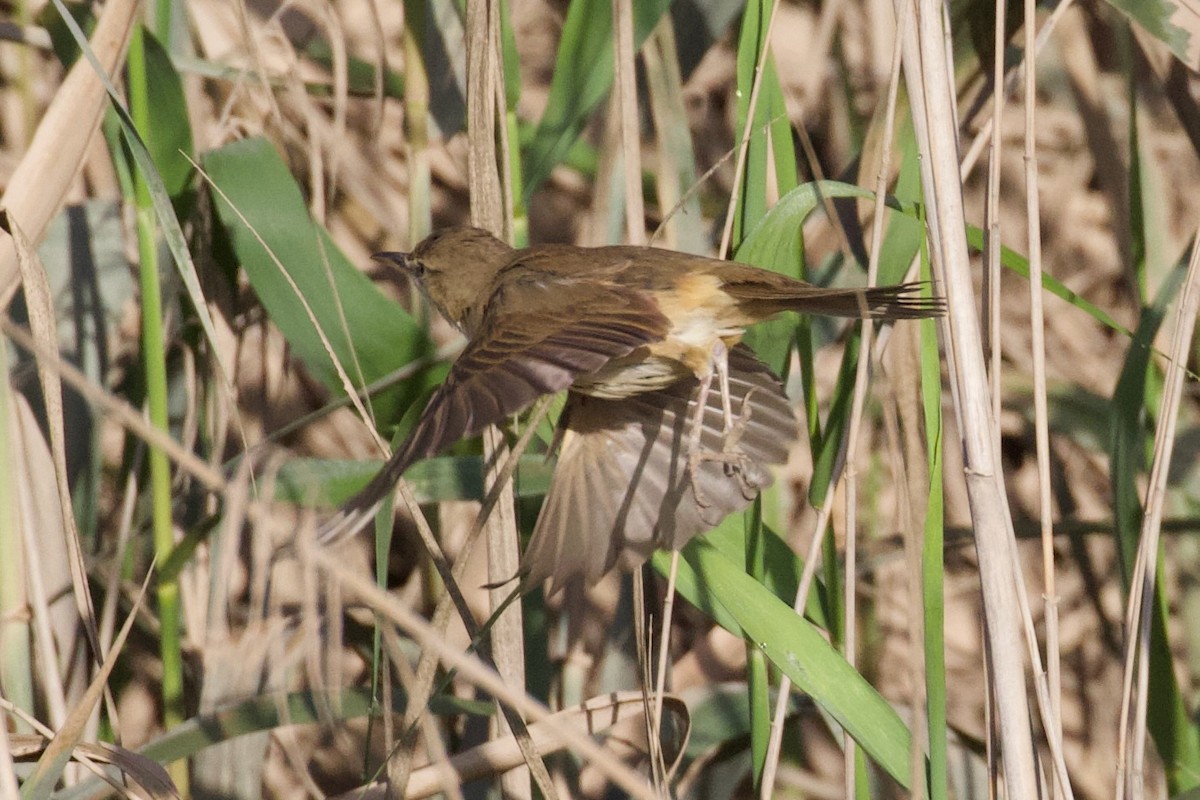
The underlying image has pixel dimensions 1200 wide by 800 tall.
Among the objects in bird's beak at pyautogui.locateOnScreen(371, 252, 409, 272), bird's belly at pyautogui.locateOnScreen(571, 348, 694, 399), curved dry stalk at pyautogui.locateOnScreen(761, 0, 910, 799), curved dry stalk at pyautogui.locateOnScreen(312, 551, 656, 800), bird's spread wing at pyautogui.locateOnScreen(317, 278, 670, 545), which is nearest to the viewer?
curved dry stalk at pyautogui.locateOnScreen(312, 551, 656, 800)

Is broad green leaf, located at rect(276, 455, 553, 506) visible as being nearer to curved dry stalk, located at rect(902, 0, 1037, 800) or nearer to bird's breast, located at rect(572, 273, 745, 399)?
bird's breast, located at rect(572, 273, 745, 399)

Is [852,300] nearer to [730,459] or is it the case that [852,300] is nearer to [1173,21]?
[730,459]

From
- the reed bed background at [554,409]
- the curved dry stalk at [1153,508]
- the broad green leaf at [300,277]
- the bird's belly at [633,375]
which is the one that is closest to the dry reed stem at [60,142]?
the reed bed background at [554,409]

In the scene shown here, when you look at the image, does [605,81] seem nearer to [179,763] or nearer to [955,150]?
[955,150]

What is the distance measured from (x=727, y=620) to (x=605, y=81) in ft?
2.23

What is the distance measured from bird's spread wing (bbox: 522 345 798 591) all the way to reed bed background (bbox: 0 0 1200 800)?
2.2 inches

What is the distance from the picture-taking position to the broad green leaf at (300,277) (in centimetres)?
151

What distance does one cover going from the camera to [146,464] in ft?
6.29

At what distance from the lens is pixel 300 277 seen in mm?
1520

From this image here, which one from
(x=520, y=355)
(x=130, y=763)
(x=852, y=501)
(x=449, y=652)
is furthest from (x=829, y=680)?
(x=130, y=763)

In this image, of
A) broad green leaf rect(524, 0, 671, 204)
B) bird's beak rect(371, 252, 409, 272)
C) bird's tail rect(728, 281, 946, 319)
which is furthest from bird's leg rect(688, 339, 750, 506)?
bird's beak rect(371, 252, 409, 272)

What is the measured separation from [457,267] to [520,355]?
1.45ft

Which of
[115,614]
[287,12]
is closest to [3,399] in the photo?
[115,614]

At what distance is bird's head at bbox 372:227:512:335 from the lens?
1.49 metres
